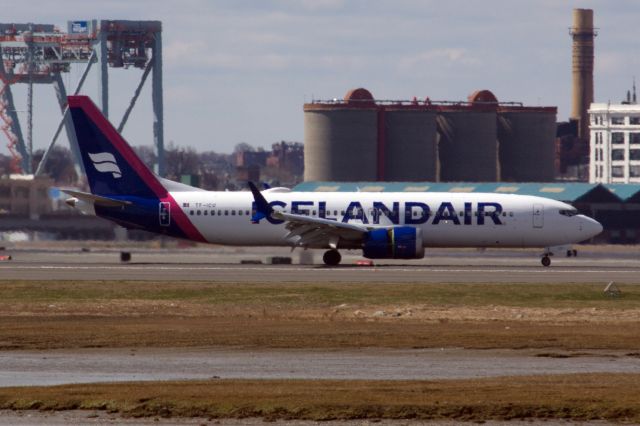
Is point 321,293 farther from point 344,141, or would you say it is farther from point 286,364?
point 344,141

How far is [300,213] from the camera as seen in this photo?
72.4 m

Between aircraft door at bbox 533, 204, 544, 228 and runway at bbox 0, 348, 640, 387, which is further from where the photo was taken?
aircraft door at bbox 533, 204, 544, 228

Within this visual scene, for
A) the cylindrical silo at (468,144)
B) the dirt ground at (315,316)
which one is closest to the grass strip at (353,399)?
the dirt ground at (315,316)

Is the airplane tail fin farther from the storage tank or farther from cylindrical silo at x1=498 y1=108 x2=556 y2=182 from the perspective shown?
cylindrical silo at x1=498 y1=108 x2=556 y2=182

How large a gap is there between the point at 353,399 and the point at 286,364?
589 centimetres

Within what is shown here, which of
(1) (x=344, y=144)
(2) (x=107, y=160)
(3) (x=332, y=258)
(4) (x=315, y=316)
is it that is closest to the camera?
(4) (x=315, y=316)

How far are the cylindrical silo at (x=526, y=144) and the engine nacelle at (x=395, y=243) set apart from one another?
347ft

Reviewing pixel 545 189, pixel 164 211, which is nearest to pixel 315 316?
pixel 164 211

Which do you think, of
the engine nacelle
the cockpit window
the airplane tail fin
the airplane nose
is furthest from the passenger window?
the airplane tail fin

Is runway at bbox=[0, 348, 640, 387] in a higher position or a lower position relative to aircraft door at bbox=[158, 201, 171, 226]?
lower

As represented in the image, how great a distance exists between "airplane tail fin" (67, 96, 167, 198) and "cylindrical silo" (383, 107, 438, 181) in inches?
3803

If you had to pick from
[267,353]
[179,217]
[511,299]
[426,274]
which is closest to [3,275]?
[179,217]

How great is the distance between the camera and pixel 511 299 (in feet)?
165

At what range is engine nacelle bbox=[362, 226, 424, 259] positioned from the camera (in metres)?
70.2
